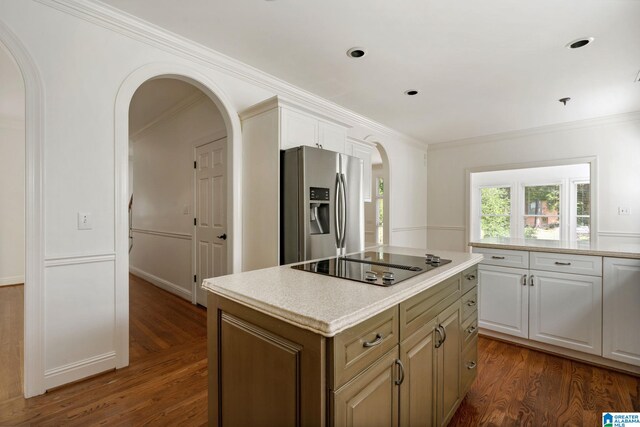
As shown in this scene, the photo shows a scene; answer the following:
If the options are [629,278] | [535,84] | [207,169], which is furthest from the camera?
[207,169]

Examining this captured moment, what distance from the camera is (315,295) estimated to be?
1.13 m

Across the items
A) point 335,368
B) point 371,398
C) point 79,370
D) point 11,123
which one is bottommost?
point 79,370

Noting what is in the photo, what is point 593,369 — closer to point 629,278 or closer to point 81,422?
point 629,278

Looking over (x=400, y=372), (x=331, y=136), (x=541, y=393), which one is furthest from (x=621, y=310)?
(x=331, y=136)

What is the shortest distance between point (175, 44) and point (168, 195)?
2.46m

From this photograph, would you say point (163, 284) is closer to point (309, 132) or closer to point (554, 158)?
point (309, 132)

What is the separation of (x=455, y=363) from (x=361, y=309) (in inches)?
43.2

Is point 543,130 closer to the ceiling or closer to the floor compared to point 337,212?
closer to the ceiling

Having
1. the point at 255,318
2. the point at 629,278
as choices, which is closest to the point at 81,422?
the point at 255,318

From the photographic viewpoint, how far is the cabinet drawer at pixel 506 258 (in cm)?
269

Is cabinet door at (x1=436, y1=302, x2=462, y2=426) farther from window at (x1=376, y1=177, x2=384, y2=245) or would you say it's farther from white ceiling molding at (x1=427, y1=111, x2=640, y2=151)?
window at (x1=376, y1=177, x2=384, y2=245)

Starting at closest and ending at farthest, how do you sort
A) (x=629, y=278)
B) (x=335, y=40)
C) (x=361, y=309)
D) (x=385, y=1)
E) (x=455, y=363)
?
(x=361, y=309), (x=455, y=363), (x=385, y=1), (x=629, y=278), (x=335, y=40)

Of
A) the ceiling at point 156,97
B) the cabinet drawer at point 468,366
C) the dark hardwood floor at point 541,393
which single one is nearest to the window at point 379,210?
the dark hardwood floor at point 541,393

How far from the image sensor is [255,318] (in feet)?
3.60
